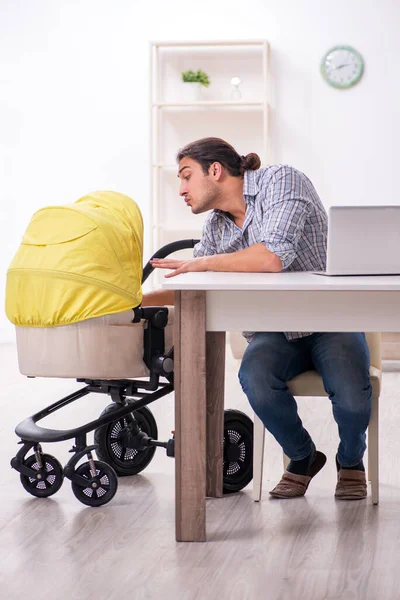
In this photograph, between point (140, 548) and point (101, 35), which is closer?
point (140, 548)

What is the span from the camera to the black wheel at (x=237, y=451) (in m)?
2.55

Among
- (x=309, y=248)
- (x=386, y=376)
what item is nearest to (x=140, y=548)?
(x=309, y=248)

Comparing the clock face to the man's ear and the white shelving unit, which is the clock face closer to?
the white shelving unit

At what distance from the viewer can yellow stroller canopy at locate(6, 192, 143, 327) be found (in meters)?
2.36

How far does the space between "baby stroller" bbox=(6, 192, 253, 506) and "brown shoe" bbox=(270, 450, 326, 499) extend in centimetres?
11

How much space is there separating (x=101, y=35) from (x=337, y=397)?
490 centimetres

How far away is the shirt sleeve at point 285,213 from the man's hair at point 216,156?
14 centimetres

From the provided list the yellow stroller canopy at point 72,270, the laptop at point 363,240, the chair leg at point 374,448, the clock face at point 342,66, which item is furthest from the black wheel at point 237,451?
the clock face at point 342,66

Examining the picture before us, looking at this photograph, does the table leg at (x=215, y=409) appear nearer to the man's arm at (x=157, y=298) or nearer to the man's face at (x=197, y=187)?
the man's arm at (x=157, y=298)

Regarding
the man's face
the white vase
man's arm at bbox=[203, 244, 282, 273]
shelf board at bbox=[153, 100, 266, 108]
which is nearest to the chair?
man's arm at bbox=[203, 244, 282, 273]

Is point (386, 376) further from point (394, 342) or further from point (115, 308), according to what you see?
point (115, 308)

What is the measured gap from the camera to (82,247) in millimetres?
2375

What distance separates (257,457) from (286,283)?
70 centimetres

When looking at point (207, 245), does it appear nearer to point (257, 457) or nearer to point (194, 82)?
point (257, 457)
